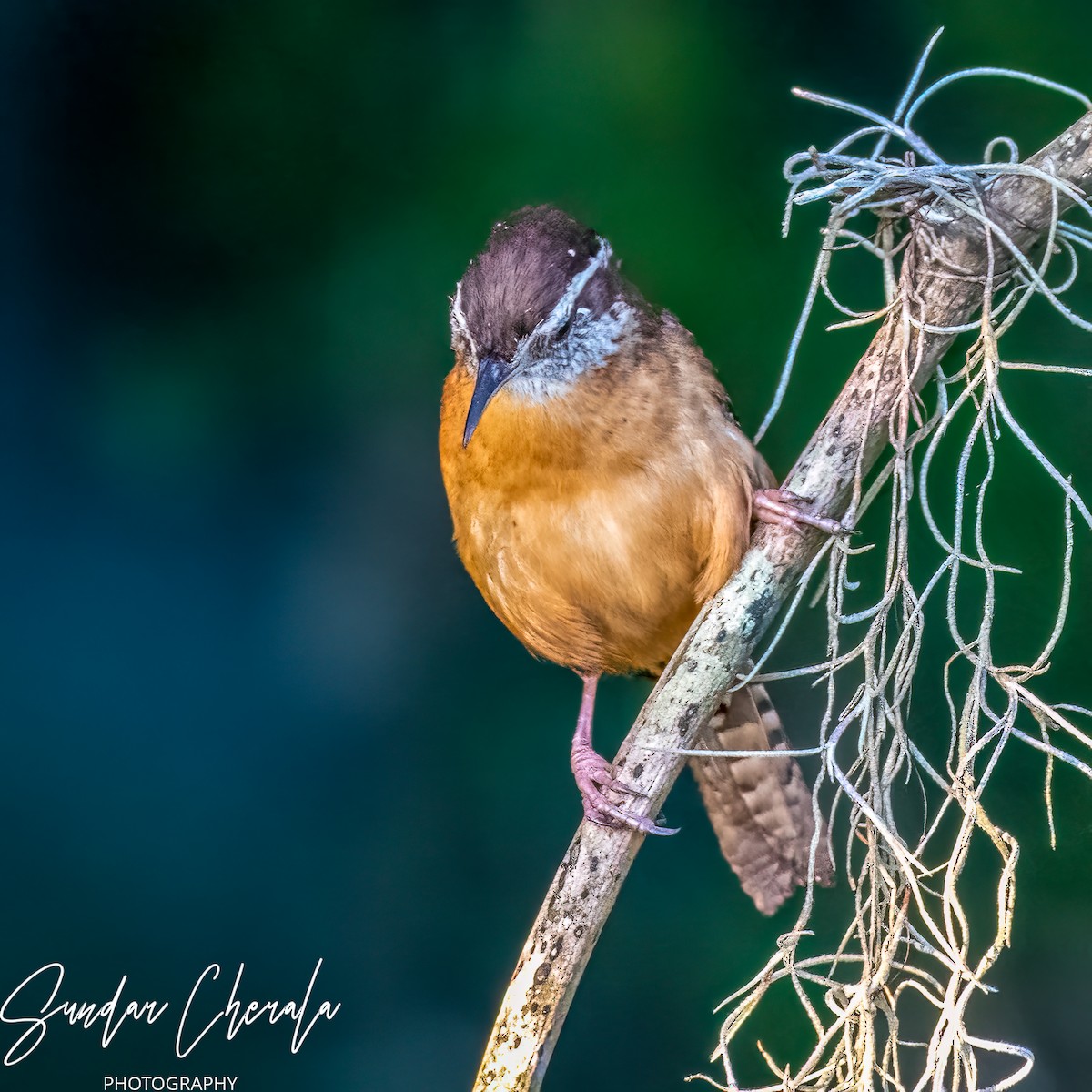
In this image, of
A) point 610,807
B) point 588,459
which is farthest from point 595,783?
point 588,459

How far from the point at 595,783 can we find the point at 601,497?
0.47m

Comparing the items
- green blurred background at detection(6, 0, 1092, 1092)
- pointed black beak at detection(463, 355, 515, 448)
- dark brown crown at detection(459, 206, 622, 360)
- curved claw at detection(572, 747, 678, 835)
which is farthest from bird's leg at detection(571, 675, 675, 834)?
dark brown crown at detection(459, 206, 622, 360)

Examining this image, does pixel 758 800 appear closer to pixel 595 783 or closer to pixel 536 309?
pixel 595 783

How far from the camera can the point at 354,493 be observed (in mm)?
2477

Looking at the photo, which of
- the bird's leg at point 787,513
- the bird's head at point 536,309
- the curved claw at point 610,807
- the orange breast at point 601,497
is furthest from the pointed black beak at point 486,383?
the curved claw at point 610,807

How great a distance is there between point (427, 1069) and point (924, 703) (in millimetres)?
1273

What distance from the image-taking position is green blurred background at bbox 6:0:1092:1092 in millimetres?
2178

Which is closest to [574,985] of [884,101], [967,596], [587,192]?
[967,596]

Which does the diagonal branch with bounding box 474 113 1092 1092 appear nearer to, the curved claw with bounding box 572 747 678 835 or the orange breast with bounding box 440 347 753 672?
the curved claw with bounding box 572 747 678 835

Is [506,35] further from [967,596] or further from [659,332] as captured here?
[967,596]

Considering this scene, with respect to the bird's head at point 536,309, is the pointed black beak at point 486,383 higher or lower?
lower

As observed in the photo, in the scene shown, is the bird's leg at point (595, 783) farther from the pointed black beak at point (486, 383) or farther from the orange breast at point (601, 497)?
the pointed black beak at point (486, 383)

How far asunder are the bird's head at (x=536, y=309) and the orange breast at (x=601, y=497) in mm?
44

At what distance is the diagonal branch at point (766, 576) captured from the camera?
1488mm
